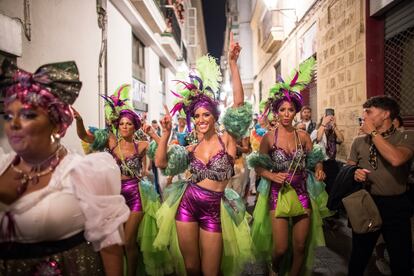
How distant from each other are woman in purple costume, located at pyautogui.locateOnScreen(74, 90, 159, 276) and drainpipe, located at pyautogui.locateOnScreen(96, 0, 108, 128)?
343cm

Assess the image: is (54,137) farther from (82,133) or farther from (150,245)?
(150,245)

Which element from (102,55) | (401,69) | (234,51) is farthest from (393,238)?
(102,55)

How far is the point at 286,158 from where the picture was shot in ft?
13.4

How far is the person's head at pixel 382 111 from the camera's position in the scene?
350 centimetres

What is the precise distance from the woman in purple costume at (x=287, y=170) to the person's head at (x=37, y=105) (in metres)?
2.58

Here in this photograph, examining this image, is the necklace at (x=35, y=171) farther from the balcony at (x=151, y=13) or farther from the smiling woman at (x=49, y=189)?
the balcony at (x=151, y=13)

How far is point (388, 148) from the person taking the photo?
3283mm

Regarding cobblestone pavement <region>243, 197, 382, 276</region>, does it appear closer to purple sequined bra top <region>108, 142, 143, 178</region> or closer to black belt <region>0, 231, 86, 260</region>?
purple sequined bra top <region>108, 142, 143, 178</region>

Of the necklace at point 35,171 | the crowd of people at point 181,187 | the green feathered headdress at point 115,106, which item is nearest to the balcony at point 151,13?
the green feathered headdress at point 115,106

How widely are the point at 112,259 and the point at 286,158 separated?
2452 mm

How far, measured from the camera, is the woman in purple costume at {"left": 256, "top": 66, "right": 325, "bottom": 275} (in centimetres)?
396

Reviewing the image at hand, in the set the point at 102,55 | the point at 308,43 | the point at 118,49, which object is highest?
the point at 308,43

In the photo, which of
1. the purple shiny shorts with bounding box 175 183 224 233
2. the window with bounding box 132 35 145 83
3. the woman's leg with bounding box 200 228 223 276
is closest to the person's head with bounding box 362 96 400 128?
the purple shiny shorts with bounding box 175 183 224 233

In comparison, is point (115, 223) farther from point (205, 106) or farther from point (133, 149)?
point (133, 149)
